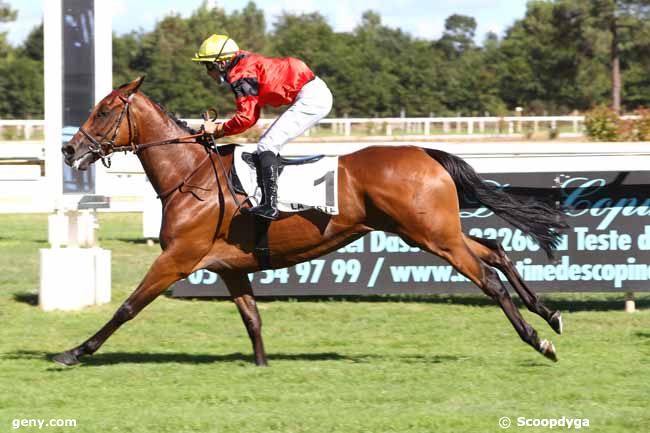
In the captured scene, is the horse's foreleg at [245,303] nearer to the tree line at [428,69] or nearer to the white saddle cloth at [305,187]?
the white saddle cloth at [305,187]

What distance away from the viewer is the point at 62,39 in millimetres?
10086

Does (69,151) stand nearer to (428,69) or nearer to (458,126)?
(458,126)

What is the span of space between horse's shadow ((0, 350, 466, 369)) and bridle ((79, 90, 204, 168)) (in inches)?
54.0

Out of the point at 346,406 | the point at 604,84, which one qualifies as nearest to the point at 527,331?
the point at 346,406

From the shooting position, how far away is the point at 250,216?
7664mm

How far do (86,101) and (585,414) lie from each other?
223 inches

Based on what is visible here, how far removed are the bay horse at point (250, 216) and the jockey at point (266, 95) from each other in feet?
0.89

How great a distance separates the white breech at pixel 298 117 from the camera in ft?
24.6

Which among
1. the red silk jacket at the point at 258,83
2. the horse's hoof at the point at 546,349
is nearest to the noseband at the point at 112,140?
the red silk jacket at the point at 258,83

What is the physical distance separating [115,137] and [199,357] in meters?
1.67

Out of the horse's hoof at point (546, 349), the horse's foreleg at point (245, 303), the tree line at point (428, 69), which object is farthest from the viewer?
the tree line at point (428, 69)

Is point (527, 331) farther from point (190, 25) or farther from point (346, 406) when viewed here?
point (190, 25)

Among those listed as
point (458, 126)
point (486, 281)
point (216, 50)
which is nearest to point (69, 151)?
point (216, 50)

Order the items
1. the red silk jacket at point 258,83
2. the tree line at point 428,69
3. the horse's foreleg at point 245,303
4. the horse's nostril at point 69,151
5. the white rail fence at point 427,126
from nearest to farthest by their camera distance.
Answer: the red silk jacket at point 258,83 → the horse's nostril at point 69,151 → the horse's foreleg at point 245,303 → the white rail fence at point 427,126 → the tree line at point 428,69
